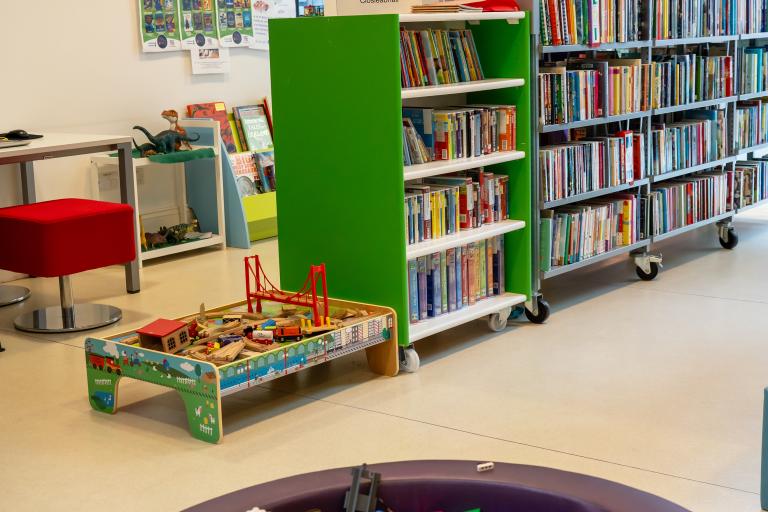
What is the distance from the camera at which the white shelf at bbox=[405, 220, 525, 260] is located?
4.34 m

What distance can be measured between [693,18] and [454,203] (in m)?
2.35

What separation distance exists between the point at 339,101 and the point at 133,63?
3.00 m

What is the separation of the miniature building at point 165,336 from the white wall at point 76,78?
2.83 m

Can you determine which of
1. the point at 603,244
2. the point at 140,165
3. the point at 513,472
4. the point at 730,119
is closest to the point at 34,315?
the point at 140,165

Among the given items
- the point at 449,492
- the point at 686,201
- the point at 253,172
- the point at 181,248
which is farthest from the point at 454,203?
the point at 253,172

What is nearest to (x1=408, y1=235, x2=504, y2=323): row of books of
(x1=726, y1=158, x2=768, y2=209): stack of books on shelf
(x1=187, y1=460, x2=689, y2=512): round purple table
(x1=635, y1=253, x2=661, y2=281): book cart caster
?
(x1=635, y1=253, x2=661, y2=281): book cart caster

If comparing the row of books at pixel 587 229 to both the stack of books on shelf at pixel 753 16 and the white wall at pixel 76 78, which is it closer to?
the stack of books on shelf at pixel 753 16

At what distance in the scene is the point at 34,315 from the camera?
5.35 meters

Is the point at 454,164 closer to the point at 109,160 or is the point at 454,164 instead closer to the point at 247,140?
the point at 109,160

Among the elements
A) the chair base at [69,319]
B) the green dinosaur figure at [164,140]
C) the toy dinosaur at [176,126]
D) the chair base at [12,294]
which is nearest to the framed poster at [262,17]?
the toy dinosaur at [176,126]

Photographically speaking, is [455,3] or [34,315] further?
[34,315]

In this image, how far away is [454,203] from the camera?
183 inches

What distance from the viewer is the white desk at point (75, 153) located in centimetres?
510

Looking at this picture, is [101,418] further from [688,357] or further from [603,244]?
[603,244]
